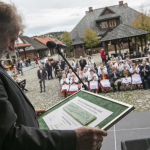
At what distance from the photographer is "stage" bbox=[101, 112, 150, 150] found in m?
3.88

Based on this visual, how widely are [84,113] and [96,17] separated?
44.0 metres

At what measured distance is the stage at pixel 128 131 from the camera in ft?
12.7

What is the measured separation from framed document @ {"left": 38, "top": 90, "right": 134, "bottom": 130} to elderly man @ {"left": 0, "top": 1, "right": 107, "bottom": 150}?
0.79 ft

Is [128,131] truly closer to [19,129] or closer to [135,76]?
[19,129]

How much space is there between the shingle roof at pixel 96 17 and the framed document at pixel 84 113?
3965 cm

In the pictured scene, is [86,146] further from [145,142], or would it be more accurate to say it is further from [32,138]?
[145,142]

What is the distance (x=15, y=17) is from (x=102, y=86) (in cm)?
840

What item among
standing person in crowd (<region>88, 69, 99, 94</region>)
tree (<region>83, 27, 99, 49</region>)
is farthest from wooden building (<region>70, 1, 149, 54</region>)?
standing person in crowd (<region>88, 69, 99, 94</region>)

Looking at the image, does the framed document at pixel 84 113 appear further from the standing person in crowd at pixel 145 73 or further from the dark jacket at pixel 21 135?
the standing person in crowd at pixel 145 73

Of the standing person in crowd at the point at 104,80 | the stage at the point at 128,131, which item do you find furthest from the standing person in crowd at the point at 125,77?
the stage at the point at 128,131

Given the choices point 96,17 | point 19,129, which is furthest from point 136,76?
point 96,17

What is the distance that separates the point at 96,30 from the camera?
1617 inches

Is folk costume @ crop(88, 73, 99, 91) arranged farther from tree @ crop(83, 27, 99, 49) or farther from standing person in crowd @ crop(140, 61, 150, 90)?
tree @ crop(83, 27, 99, 49)

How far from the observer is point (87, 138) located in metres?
1.15
